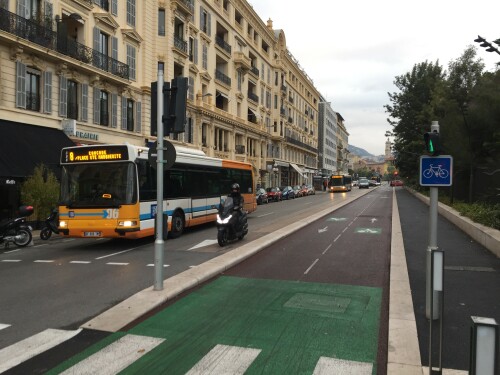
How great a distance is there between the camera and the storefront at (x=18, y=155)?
1574cm

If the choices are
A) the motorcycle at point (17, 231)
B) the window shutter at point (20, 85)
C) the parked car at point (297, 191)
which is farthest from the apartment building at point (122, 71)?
the parked car at point (297, 191)

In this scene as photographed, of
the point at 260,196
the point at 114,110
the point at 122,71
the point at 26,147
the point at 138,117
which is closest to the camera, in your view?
the point at 26,147

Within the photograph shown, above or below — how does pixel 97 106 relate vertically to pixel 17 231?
above

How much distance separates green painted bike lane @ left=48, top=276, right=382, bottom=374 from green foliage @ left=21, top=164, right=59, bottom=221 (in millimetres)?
10684

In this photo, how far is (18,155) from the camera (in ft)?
54.3

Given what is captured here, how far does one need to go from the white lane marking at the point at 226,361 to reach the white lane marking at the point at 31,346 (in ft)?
5.90

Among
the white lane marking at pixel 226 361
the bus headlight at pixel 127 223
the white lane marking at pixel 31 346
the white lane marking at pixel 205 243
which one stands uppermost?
the bus headlight at pixel 127 223

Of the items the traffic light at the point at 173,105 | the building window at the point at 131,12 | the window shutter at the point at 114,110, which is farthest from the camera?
the building window at the point at 131,12

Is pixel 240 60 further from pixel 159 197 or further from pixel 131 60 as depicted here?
pixel 159 197

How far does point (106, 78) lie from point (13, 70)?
5.68m

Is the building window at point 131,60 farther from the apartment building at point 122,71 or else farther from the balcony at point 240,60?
the balcony at point 240,60

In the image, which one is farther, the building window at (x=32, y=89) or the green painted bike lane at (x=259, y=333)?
the building window at (x=32, y=89)

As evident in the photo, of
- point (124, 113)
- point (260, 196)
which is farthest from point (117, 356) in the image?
point (260, 196)

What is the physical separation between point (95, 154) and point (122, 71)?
588 inches
